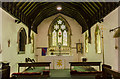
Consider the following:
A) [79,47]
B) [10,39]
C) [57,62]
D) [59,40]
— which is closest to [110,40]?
[57,62]

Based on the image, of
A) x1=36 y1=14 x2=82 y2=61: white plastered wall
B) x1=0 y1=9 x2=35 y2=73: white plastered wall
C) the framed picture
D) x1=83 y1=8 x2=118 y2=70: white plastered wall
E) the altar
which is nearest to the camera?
x1=83 y1=8 x2=118 y2=70: white plastered wall

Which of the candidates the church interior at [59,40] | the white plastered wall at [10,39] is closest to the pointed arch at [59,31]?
the church interior at [59,40]


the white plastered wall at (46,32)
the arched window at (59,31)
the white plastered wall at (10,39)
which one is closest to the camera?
the white plastered wall at (10,39)

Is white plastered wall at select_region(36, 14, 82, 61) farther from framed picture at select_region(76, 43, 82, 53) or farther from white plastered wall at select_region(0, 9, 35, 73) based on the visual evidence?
white plastered wall at select_region(0, 9, 35, 73)

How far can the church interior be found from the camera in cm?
613

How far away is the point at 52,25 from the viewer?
1435 cm

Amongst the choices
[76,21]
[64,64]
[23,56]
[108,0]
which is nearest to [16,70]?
[23,56]

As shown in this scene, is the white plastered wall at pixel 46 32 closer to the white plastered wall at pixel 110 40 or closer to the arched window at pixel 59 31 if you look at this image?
the arched window at pixel 59 31

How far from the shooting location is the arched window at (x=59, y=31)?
14.3 m

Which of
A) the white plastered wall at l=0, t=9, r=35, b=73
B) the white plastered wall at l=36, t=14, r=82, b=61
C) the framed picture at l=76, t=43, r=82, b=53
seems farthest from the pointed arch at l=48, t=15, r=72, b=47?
the white plastered wall at l=0, t=9, r=35, b=73

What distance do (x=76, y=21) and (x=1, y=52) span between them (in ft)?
31.8

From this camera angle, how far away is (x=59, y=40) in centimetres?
1435

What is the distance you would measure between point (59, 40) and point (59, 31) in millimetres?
883

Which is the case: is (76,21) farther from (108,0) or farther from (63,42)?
(108,0)
